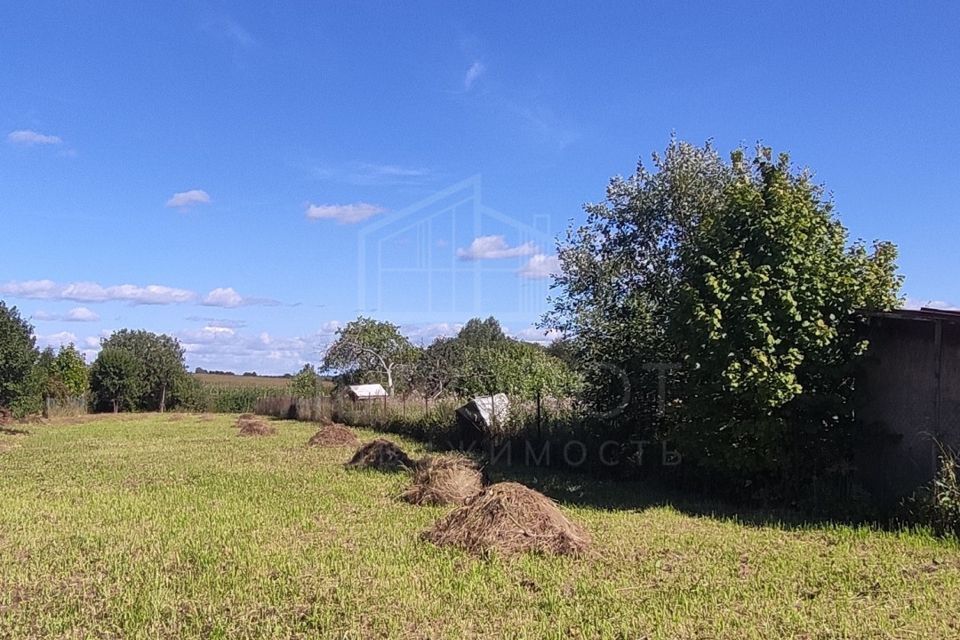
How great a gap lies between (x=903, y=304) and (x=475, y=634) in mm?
7362

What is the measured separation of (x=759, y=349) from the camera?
886 cm

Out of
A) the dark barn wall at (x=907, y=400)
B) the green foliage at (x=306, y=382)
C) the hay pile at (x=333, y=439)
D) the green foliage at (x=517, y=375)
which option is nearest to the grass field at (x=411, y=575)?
the dark barn wall at (x=907, y=400)

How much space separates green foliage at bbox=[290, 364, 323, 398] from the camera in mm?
36250

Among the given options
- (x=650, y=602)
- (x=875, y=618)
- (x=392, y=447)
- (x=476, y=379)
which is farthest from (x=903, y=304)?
(x=476, y=379)

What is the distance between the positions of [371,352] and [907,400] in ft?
113

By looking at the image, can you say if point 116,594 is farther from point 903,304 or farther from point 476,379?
point 476,379

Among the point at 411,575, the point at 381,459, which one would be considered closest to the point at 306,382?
the point at 381,459

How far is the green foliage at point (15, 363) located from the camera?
25094mm

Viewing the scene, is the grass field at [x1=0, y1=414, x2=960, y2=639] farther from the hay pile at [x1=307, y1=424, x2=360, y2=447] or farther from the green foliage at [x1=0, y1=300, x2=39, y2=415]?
the green foliage at [x1=0, y1=300, x2=39, y2=415]

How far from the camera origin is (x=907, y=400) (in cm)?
874

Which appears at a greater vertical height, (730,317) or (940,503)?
(730,317)

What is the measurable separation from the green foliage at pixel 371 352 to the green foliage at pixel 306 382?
2938 millimetres

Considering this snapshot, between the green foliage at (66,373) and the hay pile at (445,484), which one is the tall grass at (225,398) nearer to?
the green foliage at (66,373)

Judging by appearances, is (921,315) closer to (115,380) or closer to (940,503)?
(940,503)
